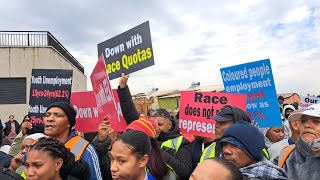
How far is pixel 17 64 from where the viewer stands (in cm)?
1827

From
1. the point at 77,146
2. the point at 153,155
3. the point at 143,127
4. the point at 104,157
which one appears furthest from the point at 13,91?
the point at 153,155

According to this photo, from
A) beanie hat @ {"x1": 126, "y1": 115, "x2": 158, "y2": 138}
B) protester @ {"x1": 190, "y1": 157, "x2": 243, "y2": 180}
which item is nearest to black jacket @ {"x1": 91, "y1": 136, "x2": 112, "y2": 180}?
beanie hat @ {"x1": 126, "y1": 115, "x2": 158, "y2": 138}

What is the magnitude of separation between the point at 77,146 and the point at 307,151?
180 centimetres

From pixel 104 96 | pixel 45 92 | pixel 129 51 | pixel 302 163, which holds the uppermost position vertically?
pixel 129 51

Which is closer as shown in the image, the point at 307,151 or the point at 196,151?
the point at 307,151

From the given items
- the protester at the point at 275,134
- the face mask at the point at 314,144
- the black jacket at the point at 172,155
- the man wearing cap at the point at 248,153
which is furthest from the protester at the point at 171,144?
the protester at the point at 275,134

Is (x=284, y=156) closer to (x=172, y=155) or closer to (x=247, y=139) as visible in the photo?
(x=247, y=139)

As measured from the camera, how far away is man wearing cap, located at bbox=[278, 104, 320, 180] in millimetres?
2576

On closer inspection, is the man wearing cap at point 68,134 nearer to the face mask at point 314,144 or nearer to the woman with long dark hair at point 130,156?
the woman with long dark hair at point 130,156

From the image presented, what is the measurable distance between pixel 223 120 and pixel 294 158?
0.78 m

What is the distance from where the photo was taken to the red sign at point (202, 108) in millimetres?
4484

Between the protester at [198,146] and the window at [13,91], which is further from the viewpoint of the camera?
the window at [13,91]

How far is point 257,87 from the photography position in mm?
5352

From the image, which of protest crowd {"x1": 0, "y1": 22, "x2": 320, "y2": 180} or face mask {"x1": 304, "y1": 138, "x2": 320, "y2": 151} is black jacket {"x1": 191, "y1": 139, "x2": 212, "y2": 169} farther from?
face mask {"x1": 304, "y1": 138, "x2": 320, "y2": 151}
